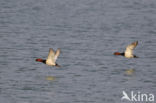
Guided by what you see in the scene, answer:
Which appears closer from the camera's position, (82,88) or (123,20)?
(82,88)

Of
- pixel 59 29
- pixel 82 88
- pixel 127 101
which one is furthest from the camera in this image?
pixel 59 29

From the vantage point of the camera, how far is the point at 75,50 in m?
35.9

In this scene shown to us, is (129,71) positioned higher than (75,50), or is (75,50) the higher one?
(75,50)

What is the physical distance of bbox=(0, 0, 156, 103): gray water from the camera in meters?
26.1

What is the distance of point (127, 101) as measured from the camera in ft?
80.7

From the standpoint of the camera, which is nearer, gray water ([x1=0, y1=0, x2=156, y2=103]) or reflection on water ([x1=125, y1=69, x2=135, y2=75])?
gray water ([x1=0, y1=0, x2=156, y2=103])

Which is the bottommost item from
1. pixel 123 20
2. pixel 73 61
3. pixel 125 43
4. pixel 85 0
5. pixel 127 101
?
pixel 127 101

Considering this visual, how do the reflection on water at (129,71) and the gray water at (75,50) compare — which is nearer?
the gray water at (75,50)

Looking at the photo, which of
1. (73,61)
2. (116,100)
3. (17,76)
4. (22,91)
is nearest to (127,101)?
(116,100)

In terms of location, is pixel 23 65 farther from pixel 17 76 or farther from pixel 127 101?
pixel 127 101

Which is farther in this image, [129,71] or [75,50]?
[75,50]

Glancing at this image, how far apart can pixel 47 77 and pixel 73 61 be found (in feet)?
14.6

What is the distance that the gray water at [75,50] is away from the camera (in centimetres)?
2611

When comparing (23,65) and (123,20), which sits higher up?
(123,20)
